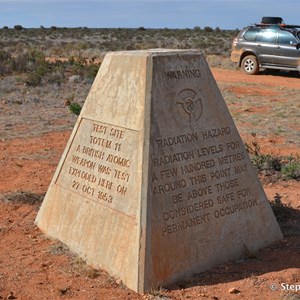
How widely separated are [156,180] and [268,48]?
614 inches

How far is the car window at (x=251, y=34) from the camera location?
64.7 ft

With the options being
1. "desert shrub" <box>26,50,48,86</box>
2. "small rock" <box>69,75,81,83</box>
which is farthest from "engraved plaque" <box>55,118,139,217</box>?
"small rock" <box>69,75,81,83</box>

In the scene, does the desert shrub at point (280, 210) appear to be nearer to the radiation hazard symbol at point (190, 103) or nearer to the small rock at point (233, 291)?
the radiation hazard symbol at point (190, 103)

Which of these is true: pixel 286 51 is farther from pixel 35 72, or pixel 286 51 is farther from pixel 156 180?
pixel 156 180

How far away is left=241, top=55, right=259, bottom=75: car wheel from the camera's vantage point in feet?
65.6

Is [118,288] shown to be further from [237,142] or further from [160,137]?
[237,142]

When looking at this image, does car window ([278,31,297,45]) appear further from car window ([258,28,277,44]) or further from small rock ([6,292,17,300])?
small rock ([6,292,17,300])

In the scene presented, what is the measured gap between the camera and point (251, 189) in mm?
5305

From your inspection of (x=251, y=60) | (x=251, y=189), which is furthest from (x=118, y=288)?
(x=251, y=60)

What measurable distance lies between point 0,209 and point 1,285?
6.51 ft

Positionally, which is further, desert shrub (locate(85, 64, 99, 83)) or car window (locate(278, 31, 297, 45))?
car window (locate(278, 31, 297, 45))

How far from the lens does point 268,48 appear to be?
1922 cm

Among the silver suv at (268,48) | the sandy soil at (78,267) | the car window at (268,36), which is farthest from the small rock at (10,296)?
the car window at (268,36)

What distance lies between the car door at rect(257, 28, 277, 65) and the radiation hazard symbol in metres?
14.8
